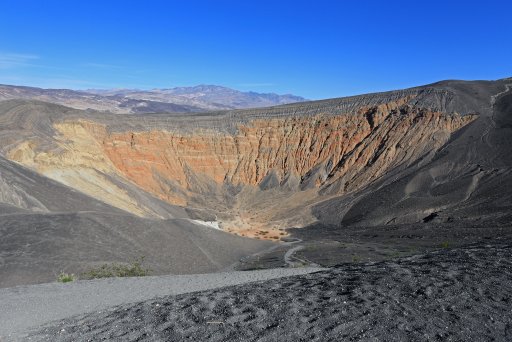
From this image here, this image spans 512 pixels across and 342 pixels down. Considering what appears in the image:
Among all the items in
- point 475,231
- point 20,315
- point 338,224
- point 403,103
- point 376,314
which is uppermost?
point 403,103

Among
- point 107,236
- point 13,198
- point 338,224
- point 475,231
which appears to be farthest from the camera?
point 338,224

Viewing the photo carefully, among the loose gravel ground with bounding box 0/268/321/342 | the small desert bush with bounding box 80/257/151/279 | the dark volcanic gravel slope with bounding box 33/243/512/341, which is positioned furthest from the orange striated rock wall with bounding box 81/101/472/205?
the dark volcanic gravel slope with bounding box 33/243/512/341

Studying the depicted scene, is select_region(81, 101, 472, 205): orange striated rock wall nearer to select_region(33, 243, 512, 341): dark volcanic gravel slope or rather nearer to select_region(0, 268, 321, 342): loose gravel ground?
select_region(0, 268, 321, 342): loose gravel ground

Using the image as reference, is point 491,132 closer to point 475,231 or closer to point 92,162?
point 475,231

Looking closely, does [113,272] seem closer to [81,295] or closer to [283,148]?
[81,295]

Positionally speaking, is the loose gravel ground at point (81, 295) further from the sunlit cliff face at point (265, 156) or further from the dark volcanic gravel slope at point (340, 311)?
the sunlit cliff face at point (265, 156)

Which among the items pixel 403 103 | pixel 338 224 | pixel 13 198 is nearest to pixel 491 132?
pixel 403 103

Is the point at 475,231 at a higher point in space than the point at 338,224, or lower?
higher
